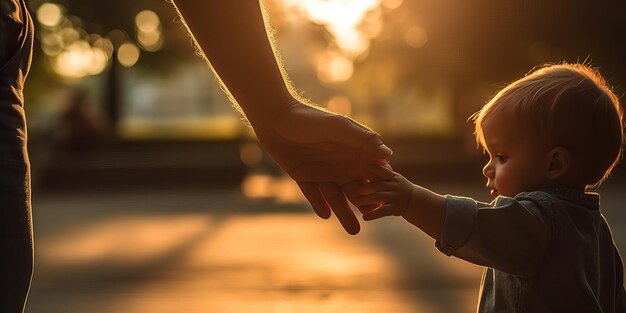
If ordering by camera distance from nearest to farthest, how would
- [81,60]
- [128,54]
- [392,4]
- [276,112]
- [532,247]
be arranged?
[532,247] → [276,112] → [392,4] → [128,54] → [81,60]

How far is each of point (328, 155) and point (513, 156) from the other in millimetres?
440

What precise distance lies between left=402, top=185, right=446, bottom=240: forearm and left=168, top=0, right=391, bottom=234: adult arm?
0.39ft

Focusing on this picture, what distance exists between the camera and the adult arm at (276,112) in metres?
2.37

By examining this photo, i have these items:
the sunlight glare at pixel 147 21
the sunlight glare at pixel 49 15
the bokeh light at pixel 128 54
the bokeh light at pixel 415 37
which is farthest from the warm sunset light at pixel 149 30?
the bokeh light at pixel 415 37

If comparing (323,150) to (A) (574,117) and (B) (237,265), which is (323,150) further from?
(B) (237,265)

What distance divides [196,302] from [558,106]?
14.7ft

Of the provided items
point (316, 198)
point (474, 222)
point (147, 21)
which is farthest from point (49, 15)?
point (474, 222)

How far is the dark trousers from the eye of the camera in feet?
6.48

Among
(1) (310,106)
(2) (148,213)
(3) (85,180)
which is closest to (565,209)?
(1) (310,106)

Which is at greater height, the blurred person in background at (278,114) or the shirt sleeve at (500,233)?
the blurred person in background at (278,114)

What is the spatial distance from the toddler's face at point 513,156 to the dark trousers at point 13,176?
109 cm

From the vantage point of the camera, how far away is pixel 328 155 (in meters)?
2.44

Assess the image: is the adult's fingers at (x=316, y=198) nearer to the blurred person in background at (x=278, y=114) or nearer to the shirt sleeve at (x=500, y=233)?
the blurred person in background at (x=278, y=114)

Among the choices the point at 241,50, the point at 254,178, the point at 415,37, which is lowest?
the point at 254,178
